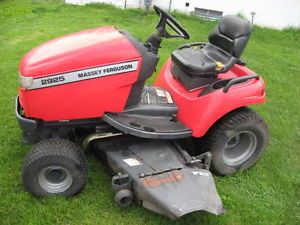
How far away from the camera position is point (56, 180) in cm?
321

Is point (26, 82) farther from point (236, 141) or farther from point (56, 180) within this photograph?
point (236, 141)

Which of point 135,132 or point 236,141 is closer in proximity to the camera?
point 135,132

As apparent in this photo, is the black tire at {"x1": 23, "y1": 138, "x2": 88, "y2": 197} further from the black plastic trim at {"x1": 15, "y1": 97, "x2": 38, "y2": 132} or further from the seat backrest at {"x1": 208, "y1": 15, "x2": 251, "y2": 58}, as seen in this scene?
the seat backrest at {"x1": 208, "y1": 15, "x2": 251, "y2": 58}

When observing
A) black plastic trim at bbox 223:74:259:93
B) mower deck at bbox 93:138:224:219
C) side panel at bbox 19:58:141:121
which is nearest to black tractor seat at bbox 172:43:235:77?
black plastic trim at bbox 223:74:259:93

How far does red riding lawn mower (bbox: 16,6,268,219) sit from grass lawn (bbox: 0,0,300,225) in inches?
5.6

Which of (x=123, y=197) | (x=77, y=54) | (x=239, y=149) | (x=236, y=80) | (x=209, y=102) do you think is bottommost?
(x=239, y=149)

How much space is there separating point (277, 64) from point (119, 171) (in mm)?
4383

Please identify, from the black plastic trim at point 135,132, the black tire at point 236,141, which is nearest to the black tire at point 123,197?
the black plastic trim at point 135,132

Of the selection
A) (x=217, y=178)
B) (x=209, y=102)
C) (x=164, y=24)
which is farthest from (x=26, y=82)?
(x=217, y=178)

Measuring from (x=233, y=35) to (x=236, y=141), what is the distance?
2.83 feet

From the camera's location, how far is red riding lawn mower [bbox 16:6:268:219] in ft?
9.89

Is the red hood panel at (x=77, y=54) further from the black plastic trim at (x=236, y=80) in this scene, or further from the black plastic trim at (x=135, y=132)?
the black plastic trim at (x=236, y=80)

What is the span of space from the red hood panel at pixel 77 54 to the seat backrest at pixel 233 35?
35.6 inches

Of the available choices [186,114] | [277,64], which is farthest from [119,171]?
[277,64]
